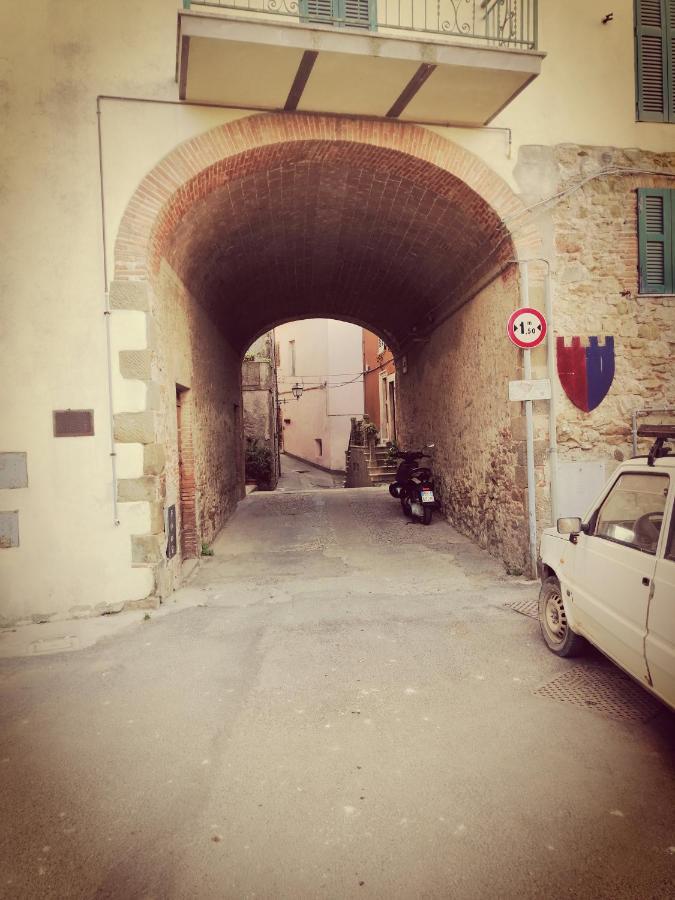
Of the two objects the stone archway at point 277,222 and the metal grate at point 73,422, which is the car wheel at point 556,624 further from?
the metal grate at point 73,422

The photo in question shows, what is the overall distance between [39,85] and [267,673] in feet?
21.5

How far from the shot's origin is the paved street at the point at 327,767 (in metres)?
2.32

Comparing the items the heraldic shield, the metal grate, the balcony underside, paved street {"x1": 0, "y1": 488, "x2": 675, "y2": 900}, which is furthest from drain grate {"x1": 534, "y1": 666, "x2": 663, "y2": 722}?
the balcony underside

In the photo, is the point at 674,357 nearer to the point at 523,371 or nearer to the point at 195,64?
the point at 523,371

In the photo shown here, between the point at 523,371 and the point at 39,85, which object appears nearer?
the point at 39,85

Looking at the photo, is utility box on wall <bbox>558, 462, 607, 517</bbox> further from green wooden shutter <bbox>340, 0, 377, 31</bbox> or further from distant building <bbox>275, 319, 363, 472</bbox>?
distant building <bbox>275, 319, 363, 472</bbox>

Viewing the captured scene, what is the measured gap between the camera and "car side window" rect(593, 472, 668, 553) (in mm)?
3279

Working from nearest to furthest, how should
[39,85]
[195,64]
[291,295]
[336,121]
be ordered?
[195,64], [39,85], [336,121], [291,295]

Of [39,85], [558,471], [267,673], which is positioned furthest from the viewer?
[558,471]

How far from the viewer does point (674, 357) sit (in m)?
6.93

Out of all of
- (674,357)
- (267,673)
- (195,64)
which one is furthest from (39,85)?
(674,357)

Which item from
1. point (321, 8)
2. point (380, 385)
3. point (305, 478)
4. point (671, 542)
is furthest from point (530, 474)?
point (305, 478)

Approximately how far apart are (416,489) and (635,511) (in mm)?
6850

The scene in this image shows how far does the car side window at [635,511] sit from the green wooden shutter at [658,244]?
14.4 feet
